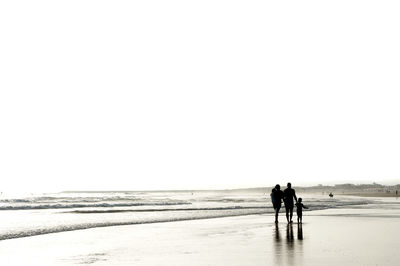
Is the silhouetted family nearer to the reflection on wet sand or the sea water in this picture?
the reflection on wet sand

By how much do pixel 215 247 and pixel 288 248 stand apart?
2509mm

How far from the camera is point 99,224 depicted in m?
29.3

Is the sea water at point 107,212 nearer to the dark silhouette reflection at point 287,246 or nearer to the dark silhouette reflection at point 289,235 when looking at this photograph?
the dark silhouette reflection at point 289,235

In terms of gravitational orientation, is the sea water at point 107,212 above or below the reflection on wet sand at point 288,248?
below

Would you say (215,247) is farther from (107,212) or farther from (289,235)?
(107,212)

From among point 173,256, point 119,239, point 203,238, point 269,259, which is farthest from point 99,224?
point 269,259

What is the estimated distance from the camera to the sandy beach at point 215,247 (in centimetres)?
1419

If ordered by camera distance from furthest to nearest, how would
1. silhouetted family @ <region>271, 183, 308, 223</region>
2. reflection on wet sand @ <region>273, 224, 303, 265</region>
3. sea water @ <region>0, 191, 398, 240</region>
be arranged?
sea water @ <region>0, 191, 398, 240</region>, silhouetted family @ <region>271, 183, 308, 223</region>, reflection on wet sand @ <region>273, 224, 303, 265</region>

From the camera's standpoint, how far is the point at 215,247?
1716cm

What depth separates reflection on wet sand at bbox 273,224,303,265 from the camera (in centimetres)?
1379

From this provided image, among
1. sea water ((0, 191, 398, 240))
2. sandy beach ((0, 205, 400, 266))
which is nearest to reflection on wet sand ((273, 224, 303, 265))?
sandy beach ((0, 205, 400, 266))

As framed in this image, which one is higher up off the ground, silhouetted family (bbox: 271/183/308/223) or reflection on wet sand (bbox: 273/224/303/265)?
silhouetted family (bbox: 271/183/308/223)

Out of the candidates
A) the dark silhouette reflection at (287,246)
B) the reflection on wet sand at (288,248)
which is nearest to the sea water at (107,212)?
the dark silhouette reflection at (287,246)

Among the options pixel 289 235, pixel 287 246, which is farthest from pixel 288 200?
pixel 287 246
